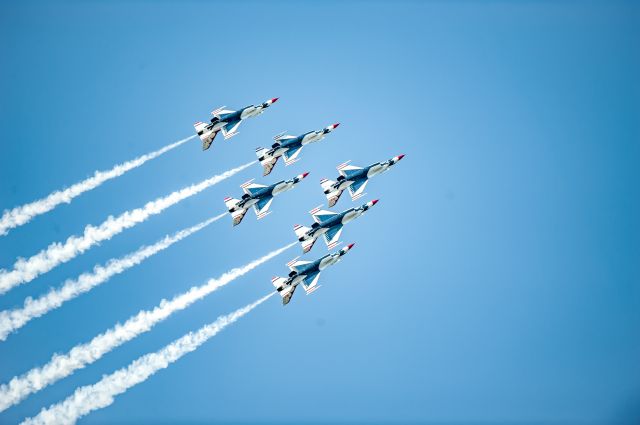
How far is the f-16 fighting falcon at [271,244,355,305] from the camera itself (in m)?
85.6

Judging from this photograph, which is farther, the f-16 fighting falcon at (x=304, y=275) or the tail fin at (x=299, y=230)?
the tail fin at (x=299, y=230)

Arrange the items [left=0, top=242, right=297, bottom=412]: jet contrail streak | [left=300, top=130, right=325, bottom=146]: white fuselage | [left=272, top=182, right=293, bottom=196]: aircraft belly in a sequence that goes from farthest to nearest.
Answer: [left=300, top=130, right=325, bottom=146]: white fuselage
[left=272, top=182, right=293, bottom=196]: aircraft belly
[left=0, top=242, right=297, bottom=412]: jet contrail streak

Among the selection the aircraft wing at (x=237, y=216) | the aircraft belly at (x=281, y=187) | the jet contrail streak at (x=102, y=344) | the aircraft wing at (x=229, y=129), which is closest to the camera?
the jet contrail streak at (x=102, y=344)

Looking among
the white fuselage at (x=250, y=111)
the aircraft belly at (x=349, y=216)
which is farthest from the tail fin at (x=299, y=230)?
the white fuselage at (x=250, y=111)

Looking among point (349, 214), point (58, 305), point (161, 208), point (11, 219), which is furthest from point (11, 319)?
point (349, 214)

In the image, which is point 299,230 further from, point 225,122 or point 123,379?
point 123,379

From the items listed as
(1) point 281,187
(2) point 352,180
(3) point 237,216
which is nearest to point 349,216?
(2) point 352,180

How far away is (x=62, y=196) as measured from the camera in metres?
88.8

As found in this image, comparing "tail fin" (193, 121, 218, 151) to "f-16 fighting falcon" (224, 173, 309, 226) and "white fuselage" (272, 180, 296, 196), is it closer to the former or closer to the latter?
"f-16 fighting falcon" (224, 173, 309, 226)

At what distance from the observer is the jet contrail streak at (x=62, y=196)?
8738 cm

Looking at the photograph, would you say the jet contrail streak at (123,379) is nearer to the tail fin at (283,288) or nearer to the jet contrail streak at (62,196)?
the tail fin at (283,288)

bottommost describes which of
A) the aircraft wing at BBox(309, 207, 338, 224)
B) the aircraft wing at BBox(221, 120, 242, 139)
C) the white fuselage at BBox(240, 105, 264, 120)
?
the aircraft wing at BBox(309, 207, 338, 224)

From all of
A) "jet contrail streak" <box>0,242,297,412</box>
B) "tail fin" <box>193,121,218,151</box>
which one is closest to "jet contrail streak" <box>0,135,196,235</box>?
"tail fin" <box>193,121,218,151</box>

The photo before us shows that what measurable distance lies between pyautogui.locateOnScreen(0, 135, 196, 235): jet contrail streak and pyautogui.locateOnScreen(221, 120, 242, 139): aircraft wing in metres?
3.19
